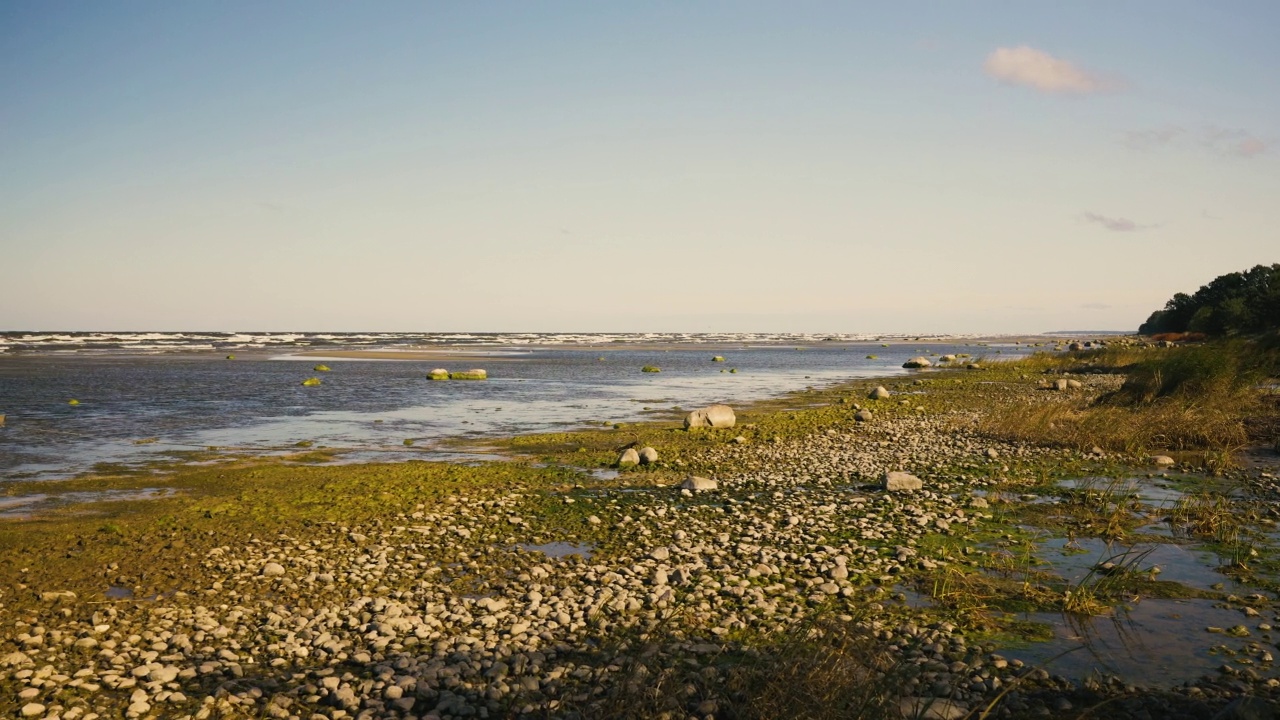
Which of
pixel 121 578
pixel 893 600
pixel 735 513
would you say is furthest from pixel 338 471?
pixel 893 600

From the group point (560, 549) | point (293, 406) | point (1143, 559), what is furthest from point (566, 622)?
point (293, 406)

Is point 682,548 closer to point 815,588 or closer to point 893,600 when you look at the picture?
point 815,588

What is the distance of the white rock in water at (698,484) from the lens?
688 inches

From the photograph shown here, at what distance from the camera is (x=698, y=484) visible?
57.6 ft

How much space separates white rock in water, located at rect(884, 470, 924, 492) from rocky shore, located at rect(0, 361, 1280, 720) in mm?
332

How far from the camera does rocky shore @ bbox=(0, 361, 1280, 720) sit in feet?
24.4

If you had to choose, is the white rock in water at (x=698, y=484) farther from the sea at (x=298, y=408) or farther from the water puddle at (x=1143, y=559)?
the sea at (x=298, y=408)

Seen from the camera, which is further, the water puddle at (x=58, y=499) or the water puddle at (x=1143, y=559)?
the water puddle at (x=58, y=499)

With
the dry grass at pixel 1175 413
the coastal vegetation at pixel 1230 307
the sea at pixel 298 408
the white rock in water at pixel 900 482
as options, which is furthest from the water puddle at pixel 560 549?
the coastal vegetation at pixel 1230 307

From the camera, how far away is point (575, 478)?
19.4m

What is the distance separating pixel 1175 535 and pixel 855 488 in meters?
6.09

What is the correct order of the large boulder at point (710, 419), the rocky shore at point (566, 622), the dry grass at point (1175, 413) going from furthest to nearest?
the large boulder at point (710, 419)
the dry grass at point (1175, 413)
the rocky shore at point (566, 622)

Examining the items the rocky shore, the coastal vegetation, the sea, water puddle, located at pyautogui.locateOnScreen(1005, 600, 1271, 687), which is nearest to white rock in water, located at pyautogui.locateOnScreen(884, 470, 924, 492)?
the rocky shore

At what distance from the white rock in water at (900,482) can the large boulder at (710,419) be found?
36.5ft
